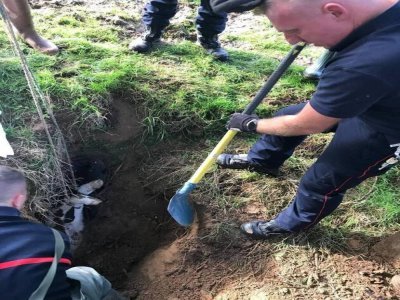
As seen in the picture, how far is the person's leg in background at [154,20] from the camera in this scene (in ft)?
11.9

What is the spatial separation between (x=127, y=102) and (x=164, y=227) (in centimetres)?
98

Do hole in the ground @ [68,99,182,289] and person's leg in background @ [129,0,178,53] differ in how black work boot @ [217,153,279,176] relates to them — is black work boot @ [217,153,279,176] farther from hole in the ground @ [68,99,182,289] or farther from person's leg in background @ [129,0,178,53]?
person's leg in background @ [129,0,178,53]

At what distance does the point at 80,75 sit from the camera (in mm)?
3318

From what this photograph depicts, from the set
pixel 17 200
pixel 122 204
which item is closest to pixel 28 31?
pixel 122 204

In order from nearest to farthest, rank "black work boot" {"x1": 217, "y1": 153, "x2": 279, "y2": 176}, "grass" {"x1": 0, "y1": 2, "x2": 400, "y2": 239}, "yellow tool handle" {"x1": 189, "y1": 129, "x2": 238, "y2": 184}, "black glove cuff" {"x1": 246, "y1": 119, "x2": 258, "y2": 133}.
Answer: "black glove cuff" {"x1": 246, "y1": 119, "x2": 258, "y2": 133} < "yellow tool handle" {"x1": 189, "y1": 129, "x2": 238, "y2": 184} < "grass" {"x1": 0, "y1": 2, "x2": 400, "y2": 239} < "black work boot" {"x1": 217, "y1": 153, "x2": 279, "y2": 176}

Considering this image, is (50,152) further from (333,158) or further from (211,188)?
(333,158)

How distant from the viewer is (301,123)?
197cm

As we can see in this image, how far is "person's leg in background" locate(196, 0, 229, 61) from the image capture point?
3719 mm

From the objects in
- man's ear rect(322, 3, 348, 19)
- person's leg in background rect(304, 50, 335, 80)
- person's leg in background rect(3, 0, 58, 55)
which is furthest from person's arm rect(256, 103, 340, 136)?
person's leg in background rect(3, 0, 58, 55)

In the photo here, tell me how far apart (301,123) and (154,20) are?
2.21 metres

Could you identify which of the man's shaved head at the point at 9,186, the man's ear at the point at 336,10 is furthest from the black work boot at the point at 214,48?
the man's shaved head at the point at 9,186

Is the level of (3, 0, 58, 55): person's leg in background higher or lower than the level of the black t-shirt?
lower

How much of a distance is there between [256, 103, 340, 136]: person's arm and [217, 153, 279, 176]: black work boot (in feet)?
2.36

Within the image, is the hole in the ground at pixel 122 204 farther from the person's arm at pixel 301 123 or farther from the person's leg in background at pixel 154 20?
the person's arm at pixel 301 123
